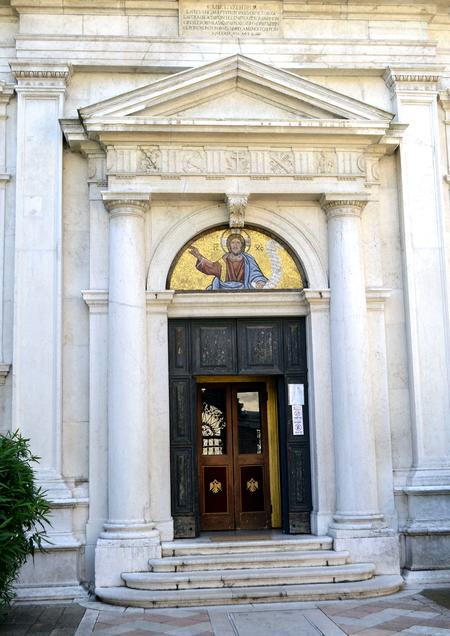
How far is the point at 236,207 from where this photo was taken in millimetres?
11648

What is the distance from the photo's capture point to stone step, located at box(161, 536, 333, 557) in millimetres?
10695

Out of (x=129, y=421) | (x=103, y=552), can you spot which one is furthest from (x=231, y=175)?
(x=103, y=552)

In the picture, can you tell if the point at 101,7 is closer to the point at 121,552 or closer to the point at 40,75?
the point at 40,75

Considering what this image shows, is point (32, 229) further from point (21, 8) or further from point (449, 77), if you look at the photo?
point (449, 77)

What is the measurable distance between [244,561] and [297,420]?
2260 mm

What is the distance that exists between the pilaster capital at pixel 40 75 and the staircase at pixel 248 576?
269 inches

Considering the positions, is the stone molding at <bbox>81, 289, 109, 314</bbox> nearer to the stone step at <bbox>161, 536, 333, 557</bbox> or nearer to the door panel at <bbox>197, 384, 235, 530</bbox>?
the door panel at <bbox>197, 384, 235, 530</bbox>

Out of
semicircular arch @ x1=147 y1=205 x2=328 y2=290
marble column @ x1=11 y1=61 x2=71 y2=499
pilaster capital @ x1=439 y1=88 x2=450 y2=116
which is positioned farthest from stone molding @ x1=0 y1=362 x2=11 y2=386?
pilaster capital @ x1=439 y1=88 x2=450 y2=116

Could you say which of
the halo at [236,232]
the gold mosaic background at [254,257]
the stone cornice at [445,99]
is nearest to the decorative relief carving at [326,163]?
the gold mosaic background at [254,257]

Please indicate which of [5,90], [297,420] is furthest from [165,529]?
[5,90]

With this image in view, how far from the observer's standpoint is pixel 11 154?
39.0ft

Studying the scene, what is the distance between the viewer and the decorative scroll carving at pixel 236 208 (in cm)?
1158

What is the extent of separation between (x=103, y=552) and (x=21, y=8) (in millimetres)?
8035

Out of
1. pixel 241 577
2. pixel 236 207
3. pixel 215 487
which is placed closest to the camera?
pixel 241 577
